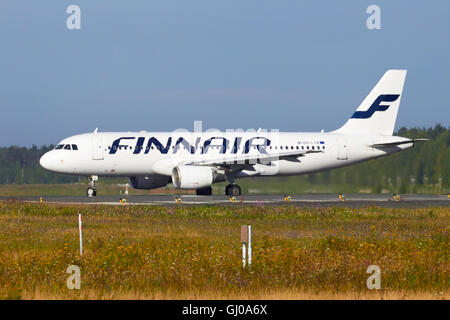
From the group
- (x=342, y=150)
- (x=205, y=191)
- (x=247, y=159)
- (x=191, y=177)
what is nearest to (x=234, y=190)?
(x=205, y=191)

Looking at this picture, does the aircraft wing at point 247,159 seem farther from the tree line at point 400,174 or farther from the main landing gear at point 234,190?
the tree line at point 400,174

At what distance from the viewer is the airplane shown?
1957 inches

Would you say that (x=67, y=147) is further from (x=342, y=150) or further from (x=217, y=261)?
(x=217, y=261)

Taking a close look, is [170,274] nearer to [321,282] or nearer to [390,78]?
[321,282]

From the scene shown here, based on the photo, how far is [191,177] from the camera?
156 feet

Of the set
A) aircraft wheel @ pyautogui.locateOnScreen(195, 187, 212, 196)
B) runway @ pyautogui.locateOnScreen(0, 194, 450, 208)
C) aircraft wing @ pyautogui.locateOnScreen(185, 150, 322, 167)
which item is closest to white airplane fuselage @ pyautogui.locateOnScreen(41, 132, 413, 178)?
aircraft wing @ pyautogui.locateOnScreen(185, 150, 322, 167)

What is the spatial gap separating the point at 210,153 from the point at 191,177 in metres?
4.34

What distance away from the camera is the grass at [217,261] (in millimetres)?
14758

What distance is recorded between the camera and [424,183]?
55906 mm
